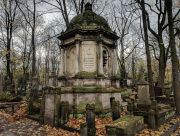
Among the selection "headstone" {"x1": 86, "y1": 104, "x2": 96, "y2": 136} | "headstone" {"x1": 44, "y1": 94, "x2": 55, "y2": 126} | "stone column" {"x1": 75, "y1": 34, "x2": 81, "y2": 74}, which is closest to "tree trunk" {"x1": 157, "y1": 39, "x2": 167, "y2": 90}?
"stone column" {"x1": 75, "y1": 34, "x2": 81, "y2": 74}

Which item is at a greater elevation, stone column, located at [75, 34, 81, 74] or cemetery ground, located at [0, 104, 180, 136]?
stone column, located at [75, 34, 81, 74]

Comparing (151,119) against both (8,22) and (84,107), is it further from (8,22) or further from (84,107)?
(8,22)

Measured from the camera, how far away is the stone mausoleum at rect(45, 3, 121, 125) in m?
10.9

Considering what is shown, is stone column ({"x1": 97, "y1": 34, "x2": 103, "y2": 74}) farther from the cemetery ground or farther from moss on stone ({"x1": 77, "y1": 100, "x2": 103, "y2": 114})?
the cemetery ground

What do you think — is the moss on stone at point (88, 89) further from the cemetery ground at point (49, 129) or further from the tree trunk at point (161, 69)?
the tree trunk at point (161, 69)

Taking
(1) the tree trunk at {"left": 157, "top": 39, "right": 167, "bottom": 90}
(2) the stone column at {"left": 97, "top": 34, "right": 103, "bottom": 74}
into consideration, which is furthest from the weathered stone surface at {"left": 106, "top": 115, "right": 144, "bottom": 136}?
(1) the tree trunk at {"left": 157, "top": 39, "right": 167, "bottom": 90}

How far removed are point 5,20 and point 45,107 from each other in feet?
62.6

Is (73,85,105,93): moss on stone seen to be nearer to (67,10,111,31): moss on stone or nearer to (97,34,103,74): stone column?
(97,34,103,74): stone column

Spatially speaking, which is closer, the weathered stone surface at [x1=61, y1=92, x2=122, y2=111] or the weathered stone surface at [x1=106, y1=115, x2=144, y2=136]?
the weathered stone surface at [x1=106, y1=115, x2=144, y2=136]

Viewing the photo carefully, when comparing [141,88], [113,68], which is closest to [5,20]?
[113,68]

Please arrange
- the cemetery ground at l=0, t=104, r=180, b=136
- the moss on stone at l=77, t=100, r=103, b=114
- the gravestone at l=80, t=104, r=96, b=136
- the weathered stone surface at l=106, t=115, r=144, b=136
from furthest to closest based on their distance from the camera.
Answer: the moss on stone at l=77, t=100, r=103, b=114 < the cemetery ground at l=0, t=104, r=180, b=136 < the gravestone at l=80, t=104, r=96, b=136 < the weathered stone surface at l=106, t=115, r=144, b=136

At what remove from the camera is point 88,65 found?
11898 millimetres

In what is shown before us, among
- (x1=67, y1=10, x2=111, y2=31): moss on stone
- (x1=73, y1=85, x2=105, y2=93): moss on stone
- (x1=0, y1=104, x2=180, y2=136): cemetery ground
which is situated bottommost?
A: (x1=0, y1=104, x2=180, y2=136): cemetery ground

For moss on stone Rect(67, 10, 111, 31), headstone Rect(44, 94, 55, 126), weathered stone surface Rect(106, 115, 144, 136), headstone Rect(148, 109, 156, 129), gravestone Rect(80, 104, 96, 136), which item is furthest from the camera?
moss on stone Rect(67, 10, 111, 31)
